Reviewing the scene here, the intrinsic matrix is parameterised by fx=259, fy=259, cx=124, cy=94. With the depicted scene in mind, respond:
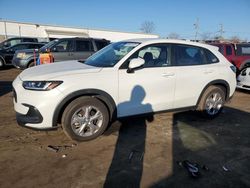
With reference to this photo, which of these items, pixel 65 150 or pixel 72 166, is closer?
pixel 72 166

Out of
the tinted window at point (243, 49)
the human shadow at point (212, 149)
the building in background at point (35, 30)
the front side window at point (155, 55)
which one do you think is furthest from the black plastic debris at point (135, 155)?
the building in background at point (35, 30)

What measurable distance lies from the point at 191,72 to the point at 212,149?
1.70m

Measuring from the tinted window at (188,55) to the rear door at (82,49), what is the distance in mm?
6855

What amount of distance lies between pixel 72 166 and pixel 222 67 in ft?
13.3

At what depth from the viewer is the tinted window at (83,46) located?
11.7 metres

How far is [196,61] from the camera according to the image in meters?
5.57

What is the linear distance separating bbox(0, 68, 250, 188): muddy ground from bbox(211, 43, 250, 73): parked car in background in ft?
19.7

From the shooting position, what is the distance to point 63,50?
455 inches

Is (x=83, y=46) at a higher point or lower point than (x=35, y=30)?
lower

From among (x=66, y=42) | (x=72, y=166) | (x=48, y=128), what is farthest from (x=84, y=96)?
(x=66, y=42)

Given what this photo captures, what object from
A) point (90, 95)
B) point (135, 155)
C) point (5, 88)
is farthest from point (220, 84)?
point (5, 88)

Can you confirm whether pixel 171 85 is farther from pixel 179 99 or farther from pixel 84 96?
pixel 84 96

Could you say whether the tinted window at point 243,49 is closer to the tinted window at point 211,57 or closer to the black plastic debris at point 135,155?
the tinted window at point 211,57

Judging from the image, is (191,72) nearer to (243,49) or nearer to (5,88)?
(5,88)
